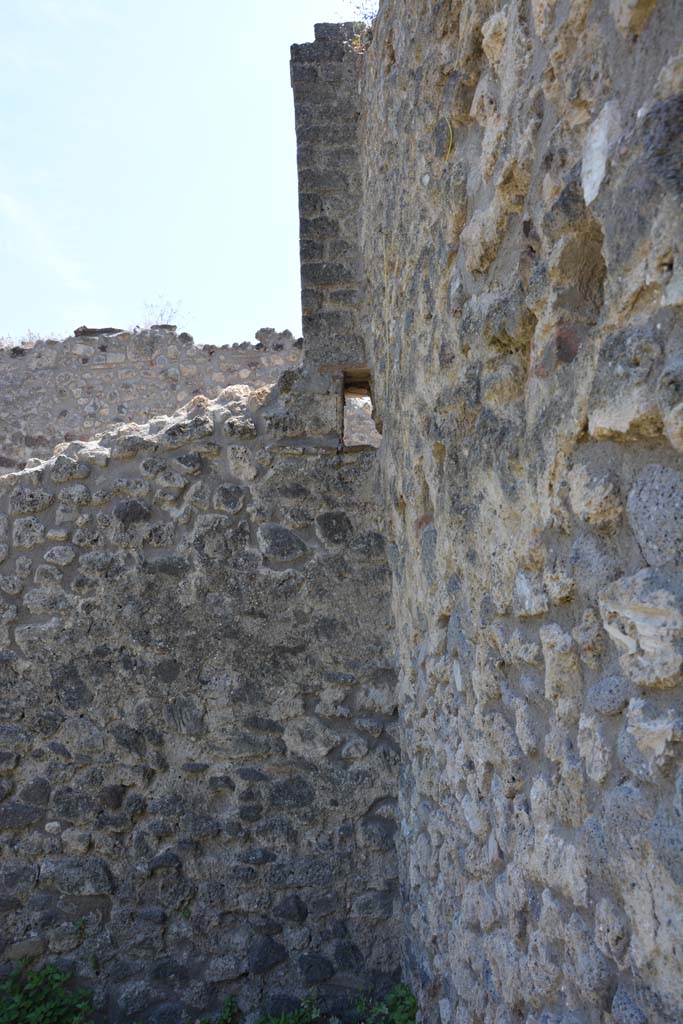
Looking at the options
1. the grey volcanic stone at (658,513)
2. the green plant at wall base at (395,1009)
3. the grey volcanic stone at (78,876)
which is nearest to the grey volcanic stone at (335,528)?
the grey volcanic stone at (78,876)

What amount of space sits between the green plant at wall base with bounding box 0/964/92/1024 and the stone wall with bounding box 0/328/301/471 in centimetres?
530

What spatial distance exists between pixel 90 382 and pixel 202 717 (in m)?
5.15

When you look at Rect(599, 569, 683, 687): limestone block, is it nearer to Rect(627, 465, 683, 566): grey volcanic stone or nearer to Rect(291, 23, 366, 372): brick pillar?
Rect(627, 465, 683, 566): grey volcanic stone

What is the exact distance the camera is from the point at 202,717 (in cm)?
381

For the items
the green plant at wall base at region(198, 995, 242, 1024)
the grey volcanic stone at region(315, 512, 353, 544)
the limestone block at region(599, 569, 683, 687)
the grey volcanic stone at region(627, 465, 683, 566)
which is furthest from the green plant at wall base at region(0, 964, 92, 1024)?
the grey volcanic stone at region(627, 465, 683, 566)

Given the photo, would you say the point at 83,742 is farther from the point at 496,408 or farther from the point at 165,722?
the point at 496,408

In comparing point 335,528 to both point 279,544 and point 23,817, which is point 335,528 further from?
point 23,817

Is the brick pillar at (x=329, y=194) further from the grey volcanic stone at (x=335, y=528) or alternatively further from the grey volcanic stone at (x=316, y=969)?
the grey volcanic stone at (x=316, y=969)

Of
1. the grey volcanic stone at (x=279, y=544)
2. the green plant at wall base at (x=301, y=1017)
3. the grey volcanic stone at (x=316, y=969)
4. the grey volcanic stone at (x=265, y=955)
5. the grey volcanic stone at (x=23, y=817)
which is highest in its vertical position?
the grey volcanic stone at (x=279, y=544)

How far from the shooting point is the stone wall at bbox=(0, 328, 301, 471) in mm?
8227

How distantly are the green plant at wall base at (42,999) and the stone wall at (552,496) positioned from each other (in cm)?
156

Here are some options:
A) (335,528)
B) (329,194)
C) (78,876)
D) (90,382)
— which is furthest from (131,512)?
(90,382)

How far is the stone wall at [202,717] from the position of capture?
3.66 metres

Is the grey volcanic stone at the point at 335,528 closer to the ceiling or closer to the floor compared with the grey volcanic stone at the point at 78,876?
closer to the ceiling
